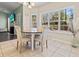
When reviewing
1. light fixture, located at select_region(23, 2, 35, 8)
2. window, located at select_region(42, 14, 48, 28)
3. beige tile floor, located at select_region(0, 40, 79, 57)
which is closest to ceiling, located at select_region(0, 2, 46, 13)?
light fixture, located at select_region(23, 2, 35, 8)

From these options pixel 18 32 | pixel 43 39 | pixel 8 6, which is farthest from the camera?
pixel 43 39

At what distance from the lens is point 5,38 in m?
3.06

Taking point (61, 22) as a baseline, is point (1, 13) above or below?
above

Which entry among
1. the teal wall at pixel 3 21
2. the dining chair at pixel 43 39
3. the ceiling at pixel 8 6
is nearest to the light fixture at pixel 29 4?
the ceiling at pixel 8 6

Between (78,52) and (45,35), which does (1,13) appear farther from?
(78,52)

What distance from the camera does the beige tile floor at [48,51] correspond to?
3.12 m

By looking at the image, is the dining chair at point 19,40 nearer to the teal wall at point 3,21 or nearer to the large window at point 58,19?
the teal wall at point 3,21

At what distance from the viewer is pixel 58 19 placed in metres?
3.23

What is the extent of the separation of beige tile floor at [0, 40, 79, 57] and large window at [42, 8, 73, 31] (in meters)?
0.42

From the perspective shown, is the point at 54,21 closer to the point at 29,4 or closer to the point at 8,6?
the point at 29,4

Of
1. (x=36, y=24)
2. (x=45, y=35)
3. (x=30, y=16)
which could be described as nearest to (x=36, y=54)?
(x=45, y=35)

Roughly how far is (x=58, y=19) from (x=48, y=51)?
904mm

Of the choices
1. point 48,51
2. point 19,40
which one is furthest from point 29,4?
point 48,51

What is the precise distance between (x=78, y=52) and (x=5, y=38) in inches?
75.3
